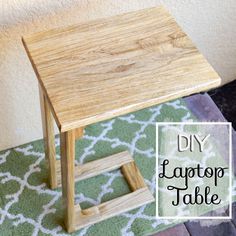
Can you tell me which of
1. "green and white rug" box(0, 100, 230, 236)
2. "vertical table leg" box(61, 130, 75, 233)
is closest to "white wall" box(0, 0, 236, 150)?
"green and white rug" box(0, 100, 230, 236)

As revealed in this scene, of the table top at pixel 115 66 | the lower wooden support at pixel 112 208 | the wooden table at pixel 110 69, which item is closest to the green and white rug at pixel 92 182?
the lower wooden support at pixel 112 208

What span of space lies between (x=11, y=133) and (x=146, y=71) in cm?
66

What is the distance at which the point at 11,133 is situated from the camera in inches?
55.3

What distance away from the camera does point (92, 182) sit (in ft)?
4.49

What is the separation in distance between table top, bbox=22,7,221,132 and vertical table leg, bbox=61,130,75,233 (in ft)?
0.32

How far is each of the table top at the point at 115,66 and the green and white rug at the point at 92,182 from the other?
0.54 metres

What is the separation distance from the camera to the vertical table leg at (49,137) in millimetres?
1087

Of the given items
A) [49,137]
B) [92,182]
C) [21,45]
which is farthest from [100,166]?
[21,45]

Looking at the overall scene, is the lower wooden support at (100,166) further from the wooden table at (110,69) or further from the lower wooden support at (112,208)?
the wooden table at (110,69)

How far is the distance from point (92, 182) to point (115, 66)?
55cm

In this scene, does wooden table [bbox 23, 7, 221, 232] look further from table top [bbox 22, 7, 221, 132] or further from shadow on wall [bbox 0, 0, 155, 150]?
shadow on wall [bbox 0, 0, 155, 150]

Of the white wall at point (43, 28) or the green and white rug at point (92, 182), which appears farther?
the green and white rug at point (92, 182)

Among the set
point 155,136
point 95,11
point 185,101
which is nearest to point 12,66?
point 95,11

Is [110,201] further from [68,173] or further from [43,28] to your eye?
[43,28]
